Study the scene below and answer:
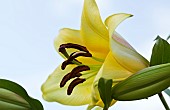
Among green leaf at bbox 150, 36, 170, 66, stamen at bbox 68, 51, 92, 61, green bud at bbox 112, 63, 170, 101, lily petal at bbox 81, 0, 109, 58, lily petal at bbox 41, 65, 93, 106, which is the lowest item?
lily petal at bbox 41, 65, 93, 106

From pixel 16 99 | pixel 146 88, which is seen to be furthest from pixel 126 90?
pixel 16 99

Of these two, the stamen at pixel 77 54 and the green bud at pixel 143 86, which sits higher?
the stamen at pixel 77 54

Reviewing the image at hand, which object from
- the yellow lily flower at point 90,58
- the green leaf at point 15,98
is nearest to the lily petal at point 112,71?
the yellow lily flower at point 90,58

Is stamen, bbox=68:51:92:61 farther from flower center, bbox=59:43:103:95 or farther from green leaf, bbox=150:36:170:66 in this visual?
green leaf, bbox=150:36:170:66

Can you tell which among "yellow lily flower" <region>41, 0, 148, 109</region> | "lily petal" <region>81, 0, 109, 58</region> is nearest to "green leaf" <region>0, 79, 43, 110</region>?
"yellow lily flower" <region>41, 0, 148, 109</region>

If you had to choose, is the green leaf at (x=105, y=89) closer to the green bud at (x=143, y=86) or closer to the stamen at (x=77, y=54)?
the green bud at (x=143, y=86)

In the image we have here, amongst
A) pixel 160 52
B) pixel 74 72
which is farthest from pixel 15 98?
pixel 160 52
